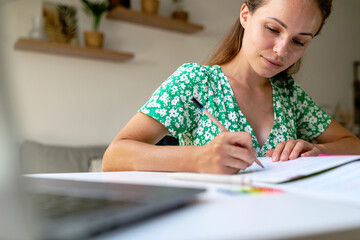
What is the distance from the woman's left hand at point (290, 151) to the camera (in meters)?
0.88

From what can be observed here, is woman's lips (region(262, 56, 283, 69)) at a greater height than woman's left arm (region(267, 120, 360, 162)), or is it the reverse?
woman's lips (region(262, 56, 283, 69))

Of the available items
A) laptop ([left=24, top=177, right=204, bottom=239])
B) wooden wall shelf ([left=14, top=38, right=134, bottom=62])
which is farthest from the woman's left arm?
wooden wall shelf ([left=14, top=38, right=134, bottom=62])

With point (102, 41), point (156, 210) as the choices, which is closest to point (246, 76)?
point (156, 210)

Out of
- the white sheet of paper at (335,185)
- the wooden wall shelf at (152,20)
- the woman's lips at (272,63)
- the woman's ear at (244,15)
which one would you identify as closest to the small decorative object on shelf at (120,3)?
the wooden wall shelf at (152,20)

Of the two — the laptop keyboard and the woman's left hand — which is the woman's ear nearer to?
the woman's left hand

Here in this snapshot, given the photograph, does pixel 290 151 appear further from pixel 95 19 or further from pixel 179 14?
pixel 179 14

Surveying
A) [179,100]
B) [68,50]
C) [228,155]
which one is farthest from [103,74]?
[228,155]

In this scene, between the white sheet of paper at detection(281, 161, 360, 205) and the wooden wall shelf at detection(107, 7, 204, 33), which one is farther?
the wooden wall shelf at detection(107, 7, 204, 33)

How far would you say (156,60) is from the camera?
3.05 meters

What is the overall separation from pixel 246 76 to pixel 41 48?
5.38 ft

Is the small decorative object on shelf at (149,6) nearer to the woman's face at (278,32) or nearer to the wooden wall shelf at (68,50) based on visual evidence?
the wooden wall shelf at (68,50)

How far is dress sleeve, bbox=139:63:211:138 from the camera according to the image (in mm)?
1069

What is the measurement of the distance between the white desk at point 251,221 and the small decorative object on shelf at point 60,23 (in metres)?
2.41

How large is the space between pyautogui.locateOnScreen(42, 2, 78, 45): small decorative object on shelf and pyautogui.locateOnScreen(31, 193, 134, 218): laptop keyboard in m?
2.38
